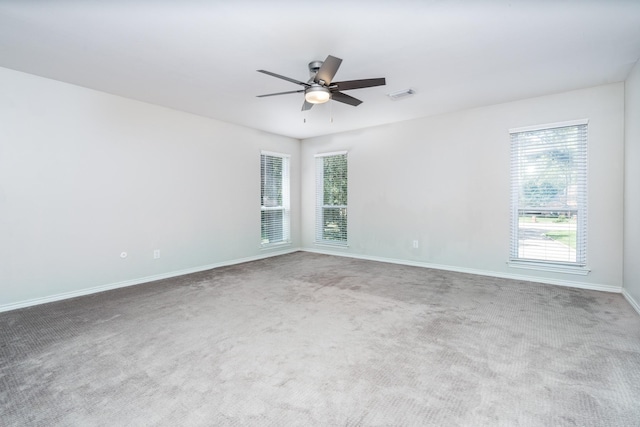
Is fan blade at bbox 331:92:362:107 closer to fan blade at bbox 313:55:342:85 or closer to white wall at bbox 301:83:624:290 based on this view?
fan blade at bbox 313:55:342:85

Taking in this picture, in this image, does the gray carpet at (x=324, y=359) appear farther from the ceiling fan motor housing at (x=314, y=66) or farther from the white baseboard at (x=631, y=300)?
the ceiling fan motor housing at (x=314, y=66)

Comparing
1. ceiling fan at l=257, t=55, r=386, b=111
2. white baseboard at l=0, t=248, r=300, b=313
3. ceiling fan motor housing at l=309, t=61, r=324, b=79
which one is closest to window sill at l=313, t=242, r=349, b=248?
white baseboard at l=0, t=248, r=300, b=313

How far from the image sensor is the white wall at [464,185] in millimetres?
3766

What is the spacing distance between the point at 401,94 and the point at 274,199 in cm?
346

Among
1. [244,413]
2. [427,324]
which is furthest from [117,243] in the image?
[427,324]

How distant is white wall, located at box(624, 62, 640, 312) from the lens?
3.15 m

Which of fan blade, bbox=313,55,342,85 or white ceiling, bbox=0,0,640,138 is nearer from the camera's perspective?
white ceiling, bbox=0,0,640,138

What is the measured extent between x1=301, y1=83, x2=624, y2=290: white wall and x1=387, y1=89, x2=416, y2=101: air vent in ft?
4.12

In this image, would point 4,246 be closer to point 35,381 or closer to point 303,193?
point 35,381

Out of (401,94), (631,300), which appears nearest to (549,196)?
(631,300)

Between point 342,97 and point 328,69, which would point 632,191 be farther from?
point 328,69

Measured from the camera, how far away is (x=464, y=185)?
481cm

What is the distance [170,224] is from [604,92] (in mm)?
6176

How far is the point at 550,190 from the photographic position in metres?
4.12
